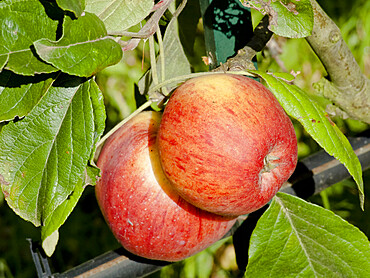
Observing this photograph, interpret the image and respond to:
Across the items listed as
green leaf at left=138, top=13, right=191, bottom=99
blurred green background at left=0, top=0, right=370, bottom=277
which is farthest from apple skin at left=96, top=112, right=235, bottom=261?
blurred green background at left=0, top=0, right=370, bottom=277

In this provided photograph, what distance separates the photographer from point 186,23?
0.95 metres

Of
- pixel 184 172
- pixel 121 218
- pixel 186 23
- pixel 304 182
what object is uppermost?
pixel 186 23

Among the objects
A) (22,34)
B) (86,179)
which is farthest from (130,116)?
(22,34)

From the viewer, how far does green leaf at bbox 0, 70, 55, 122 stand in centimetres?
63

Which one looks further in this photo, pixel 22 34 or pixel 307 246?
pixel 307 246

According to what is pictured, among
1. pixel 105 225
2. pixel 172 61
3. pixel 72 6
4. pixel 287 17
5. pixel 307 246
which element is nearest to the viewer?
pixel 72 6

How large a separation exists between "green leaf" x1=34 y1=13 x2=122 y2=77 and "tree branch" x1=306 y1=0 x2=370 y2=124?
15.7 inches

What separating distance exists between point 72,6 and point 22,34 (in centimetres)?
7

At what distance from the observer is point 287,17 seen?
69 centimetres

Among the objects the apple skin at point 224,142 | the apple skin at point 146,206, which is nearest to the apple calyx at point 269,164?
the apple skin at point 224,142

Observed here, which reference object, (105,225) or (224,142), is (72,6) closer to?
(224,142)

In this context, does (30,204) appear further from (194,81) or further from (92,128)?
(194,81)

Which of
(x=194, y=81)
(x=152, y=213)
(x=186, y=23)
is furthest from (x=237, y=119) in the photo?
(x=186, y=23)

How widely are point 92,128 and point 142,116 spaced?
181 millimetres
